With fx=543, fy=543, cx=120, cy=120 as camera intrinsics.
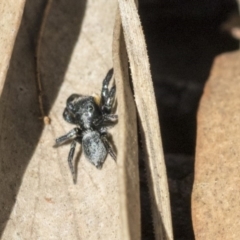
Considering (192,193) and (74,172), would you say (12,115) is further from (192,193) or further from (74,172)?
(192,193)

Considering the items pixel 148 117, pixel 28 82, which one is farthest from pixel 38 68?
pixel 148 117

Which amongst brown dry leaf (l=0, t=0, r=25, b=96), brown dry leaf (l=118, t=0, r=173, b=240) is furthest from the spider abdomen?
brown dry leaf (l=0, t=0, r=25, b=96)

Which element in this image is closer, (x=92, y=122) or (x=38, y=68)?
(x=38, y=68)

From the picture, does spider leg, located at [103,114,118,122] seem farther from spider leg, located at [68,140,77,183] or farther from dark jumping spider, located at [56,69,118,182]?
spider leg, located at [68,140,77,183]

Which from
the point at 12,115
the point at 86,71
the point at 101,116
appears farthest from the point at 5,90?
the point at 101,116

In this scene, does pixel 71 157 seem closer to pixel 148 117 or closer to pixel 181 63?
pixel 148 117
